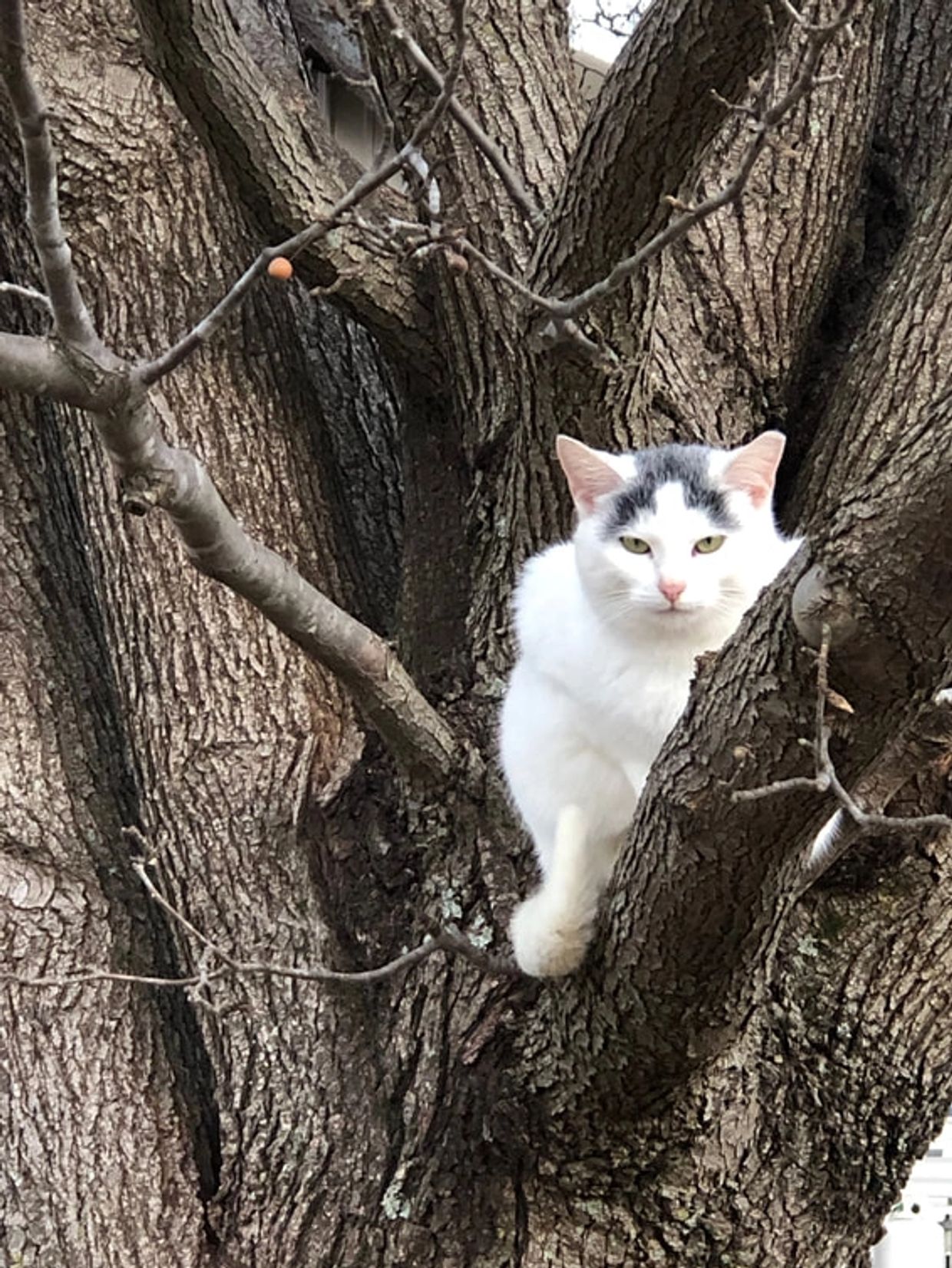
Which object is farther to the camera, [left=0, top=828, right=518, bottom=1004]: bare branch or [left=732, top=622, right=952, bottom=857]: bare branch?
[left=0, top=828, right=518, bottom=1004]: bare branch

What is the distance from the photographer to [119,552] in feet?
7.38

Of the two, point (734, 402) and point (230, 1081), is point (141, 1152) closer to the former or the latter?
point (230, 1081)

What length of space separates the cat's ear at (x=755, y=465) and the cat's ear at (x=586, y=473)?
0.14 m

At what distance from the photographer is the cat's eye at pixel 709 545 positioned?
6.24ft

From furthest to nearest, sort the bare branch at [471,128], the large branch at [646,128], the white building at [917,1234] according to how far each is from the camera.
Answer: the white building at [917,1234], the large branch at [646,128], the bare branch at [471,128]

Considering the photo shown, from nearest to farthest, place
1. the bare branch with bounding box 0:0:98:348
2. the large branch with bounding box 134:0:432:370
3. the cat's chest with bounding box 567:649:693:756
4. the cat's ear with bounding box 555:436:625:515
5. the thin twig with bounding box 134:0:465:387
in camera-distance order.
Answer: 1. the bare branch with bounding box 0:0:98:348
2. the thin twig with bounding box 134:0:465:387
3. the cat's chest with bounding box 567:649:693:756
4. the cat's ear with bounding box 555:436:625:515
5. the large branch with bounding box 134:0:432:370

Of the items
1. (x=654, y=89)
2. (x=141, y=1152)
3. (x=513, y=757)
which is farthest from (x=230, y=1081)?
(x=654, y=89)

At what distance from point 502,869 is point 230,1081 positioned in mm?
477

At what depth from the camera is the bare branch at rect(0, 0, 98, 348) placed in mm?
1115

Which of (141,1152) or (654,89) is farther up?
(654,89)

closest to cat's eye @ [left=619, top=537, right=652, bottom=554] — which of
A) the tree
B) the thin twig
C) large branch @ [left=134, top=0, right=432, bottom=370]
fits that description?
the tree

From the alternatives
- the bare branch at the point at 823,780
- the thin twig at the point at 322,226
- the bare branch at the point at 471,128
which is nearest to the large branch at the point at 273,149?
the bare branch at the point at 471,128

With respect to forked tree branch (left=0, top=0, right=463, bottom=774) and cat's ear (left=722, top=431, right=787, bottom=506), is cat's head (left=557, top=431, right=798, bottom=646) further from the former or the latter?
forked tree branch (left=0, top=0, right=463, bottom=774)

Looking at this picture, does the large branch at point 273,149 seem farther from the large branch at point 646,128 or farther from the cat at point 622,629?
the cat at point 622,629
